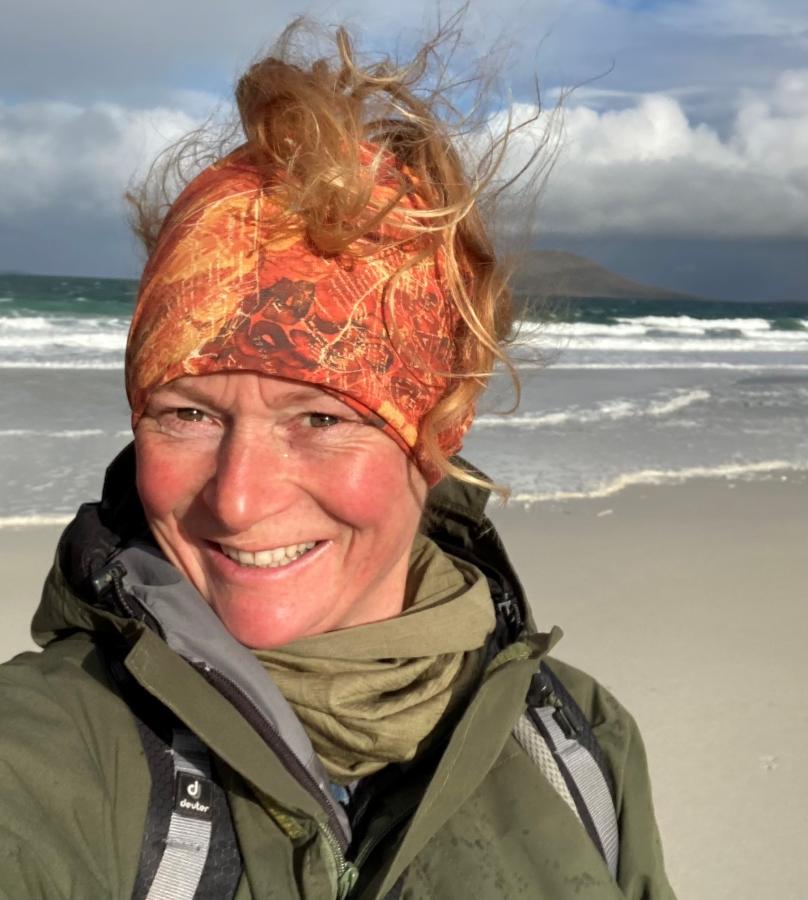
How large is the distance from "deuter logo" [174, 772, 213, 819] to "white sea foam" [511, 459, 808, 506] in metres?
5.72

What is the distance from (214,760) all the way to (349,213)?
2.90 ft

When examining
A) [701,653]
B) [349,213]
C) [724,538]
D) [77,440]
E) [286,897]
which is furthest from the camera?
[77,440]

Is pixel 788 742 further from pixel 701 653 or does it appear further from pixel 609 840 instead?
pixel 609 840

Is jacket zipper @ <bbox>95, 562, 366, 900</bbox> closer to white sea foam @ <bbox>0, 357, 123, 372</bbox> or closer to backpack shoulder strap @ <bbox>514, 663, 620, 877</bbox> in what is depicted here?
backpack shoulder strap @ <bbox>514, 663, 620, 877</bbox>

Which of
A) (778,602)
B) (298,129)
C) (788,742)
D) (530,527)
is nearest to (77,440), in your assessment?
(530,527)

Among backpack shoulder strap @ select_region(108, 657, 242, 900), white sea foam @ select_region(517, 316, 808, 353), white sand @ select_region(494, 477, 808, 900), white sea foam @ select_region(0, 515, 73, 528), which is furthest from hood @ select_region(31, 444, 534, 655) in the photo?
white sea foam @ select_region(517, 316, 808, 353)

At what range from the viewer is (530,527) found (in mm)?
6559

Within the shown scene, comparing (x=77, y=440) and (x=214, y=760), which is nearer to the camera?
(x=214, y=760)

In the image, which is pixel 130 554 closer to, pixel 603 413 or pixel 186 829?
pixel 186 829

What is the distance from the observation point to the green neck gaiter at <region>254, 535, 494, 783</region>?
1.73 m

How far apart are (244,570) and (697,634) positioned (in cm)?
357

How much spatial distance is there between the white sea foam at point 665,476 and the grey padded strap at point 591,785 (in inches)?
209

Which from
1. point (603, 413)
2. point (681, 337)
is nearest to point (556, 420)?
point (603, 413)

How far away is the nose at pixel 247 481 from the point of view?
1.70 metres
